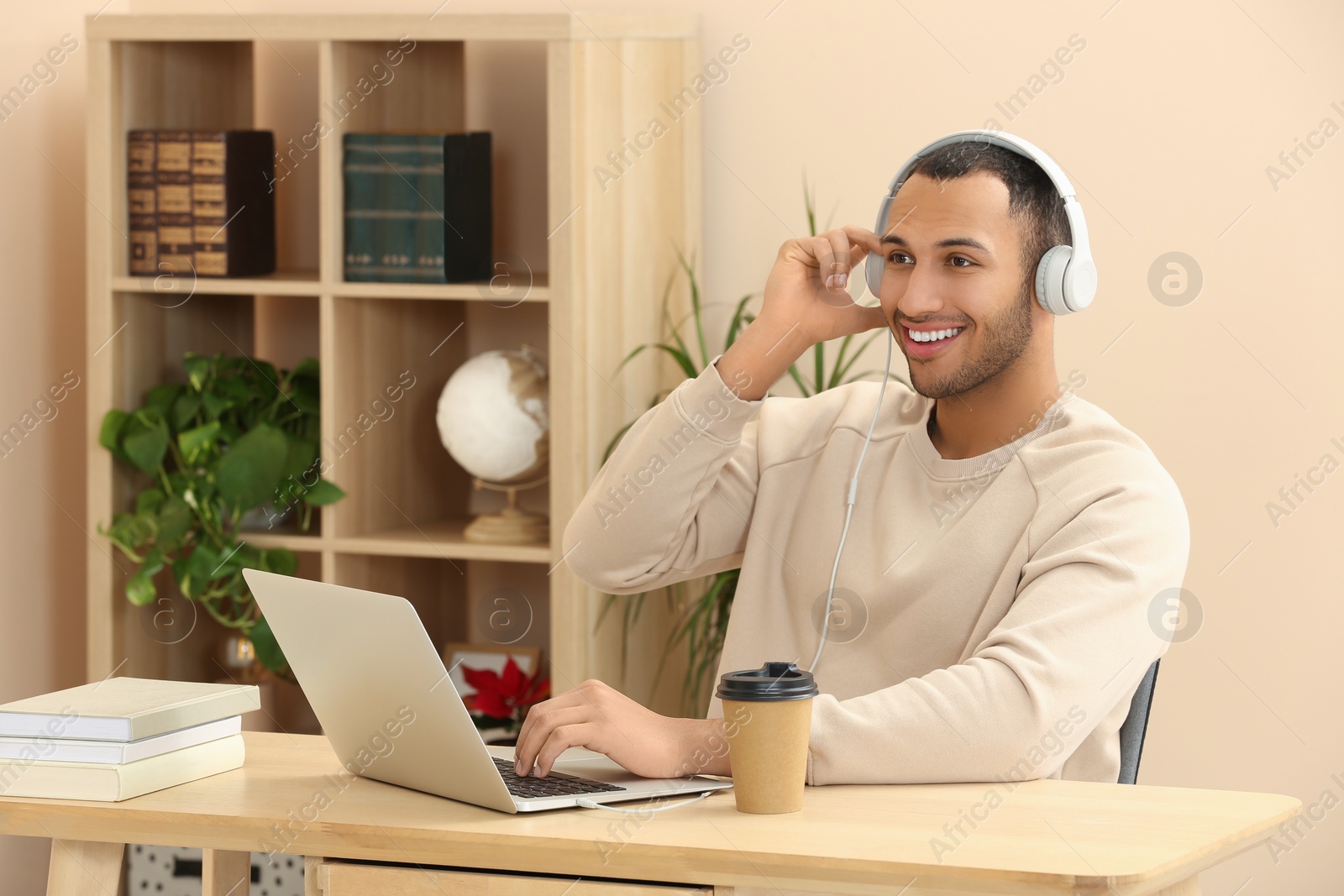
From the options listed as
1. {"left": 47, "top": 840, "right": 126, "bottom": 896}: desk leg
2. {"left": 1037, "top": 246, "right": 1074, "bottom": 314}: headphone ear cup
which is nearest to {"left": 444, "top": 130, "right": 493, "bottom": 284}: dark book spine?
{"left": 1037, "top": 246, "right": 1074, "bottom": 314}: headphone ear cup

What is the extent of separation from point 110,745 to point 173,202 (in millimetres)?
1666

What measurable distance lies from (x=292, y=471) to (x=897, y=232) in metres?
1.43

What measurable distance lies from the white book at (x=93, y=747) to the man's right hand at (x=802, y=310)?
0.75 metres

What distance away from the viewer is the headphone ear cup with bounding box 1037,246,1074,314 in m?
1.60

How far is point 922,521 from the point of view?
1640 mm

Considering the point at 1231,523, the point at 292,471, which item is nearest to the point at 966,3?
the point at 1231,523

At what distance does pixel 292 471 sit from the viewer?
8.65 feet

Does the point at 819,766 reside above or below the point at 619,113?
below

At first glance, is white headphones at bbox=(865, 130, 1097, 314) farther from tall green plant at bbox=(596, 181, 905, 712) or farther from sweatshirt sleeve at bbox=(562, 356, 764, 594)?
tall green plant at bbox=(596, 181, 905, 712)

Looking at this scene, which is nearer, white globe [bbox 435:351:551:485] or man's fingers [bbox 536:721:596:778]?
man's fingers [bbox 536:721:596:778]

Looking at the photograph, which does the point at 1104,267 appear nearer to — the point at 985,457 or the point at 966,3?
the point at 966,3

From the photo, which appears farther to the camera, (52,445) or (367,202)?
(52,445)

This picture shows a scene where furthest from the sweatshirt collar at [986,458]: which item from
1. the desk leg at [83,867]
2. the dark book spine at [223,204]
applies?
the dark book spine at [223,204]

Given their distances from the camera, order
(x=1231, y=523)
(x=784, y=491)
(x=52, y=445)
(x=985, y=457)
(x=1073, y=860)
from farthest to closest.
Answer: (x=52, y=445) → (x=1231, y=523) → (x=784, y=491) → (x=985, y=457) → (x=1073, y=860)
